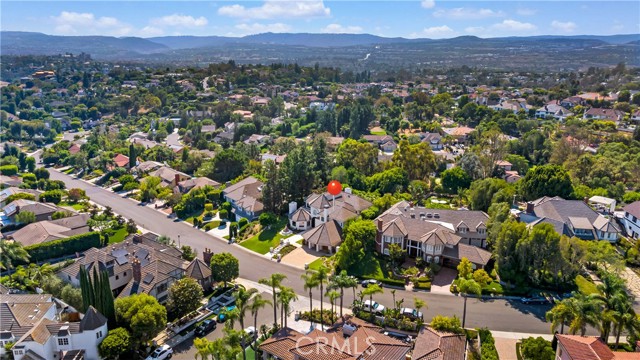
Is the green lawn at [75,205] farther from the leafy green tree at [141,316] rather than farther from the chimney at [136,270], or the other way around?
the leafy green tree at [141,316]

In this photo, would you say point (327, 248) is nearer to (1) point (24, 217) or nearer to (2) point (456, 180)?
(2) point (456, 180)

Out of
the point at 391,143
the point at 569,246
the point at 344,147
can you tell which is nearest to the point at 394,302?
the point at 569,246

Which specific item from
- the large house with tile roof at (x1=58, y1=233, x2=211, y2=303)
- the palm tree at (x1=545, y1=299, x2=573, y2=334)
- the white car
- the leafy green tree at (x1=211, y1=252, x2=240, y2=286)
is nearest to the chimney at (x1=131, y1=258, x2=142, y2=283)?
the large house with tile roof at (x1=58, y1=233, x2=211, y2=303)

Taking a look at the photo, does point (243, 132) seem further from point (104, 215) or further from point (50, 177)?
point (104, 215)

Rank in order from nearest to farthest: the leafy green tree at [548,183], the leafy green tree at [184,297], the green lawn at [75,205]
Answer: the leafy green tree at [184,297] < the leafy green tree at [548,183] < the green lawn at [75,205]

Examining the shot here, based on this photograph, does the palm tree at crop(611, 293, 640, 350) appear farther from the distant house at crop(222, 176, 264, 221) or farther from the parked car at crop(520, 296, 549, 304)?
the distant house at crop(222, 176, 264, 221)

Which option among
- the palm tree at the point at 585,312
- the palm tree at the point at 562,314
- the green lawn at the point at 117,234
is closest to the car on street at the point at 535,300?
the palm tree at the point at 562,314
